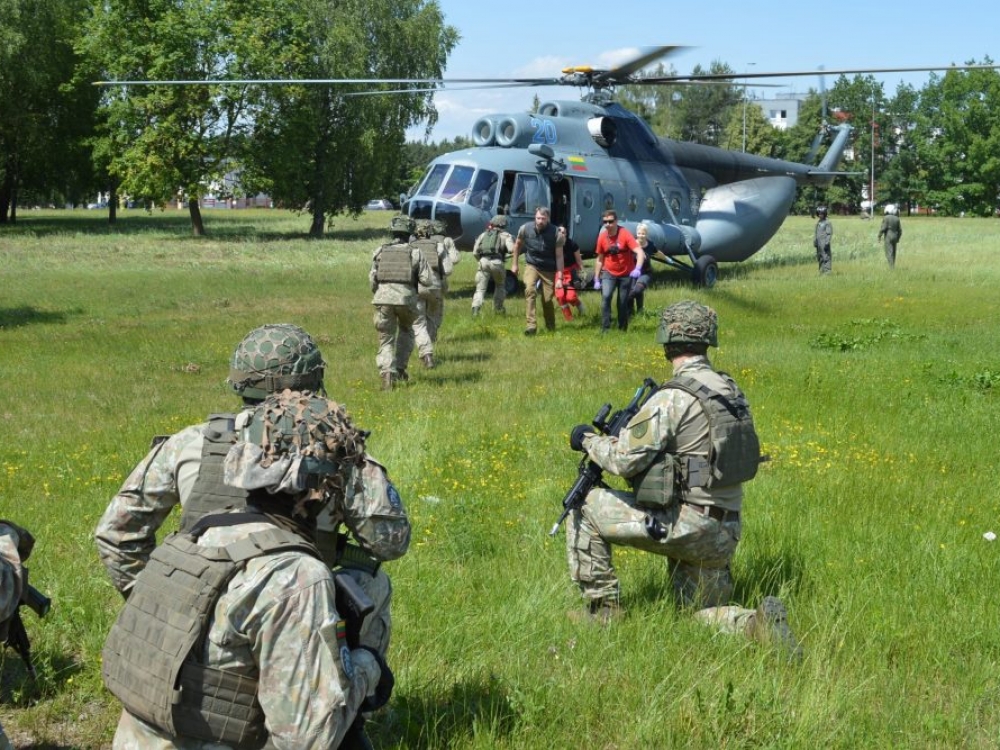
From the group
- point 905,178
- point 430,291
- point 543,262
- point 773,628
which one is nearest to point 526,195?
point 543,262

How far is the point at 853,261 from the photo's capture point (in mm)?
31047

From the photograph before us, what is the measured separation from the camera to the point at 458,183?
19.3 metres

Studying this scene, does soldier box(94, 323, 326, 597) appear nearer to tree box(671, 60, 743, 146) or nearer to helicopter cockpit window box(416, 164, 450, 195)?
helicopter cockpit window box(416, 164, 450, 195)

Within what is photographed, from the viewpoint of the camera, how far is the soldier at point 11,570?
10.9ft

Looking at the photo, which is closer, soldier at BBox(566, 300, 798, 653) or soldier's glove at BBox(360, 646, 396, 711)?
soldier's glove at BBox(360, 646, 396, 711)

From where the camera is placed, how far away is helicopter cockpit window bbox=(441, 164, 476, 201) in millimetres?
19156

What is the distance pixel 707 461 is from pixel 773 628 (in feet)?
2.55

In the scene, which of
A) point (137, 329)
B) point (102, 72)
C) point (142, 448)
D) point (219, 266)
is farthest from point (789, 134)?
point (142, 448)

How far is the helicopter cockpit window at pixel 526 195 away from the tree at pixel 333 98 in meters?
24.5

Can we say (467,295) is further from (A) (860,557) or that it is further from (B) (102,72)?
(B) (102,72)

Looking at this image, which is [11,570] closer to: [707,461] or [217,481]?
[217,481]

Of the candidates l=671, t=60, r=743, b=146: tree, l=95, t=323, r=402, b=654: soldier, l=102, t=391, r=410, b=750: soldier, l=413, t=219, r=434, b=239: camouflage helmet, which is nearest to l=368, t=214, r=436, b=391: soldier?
l=413, t=219, r=434, b=239: camouflage helmet

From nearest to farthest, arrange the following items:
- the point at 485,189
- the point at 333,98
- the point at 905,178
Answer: the point at 485,189, the point at 333,98, the point at 905,178

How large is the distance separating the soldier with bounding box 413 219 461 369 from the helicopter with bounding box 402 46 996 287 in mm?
3699
